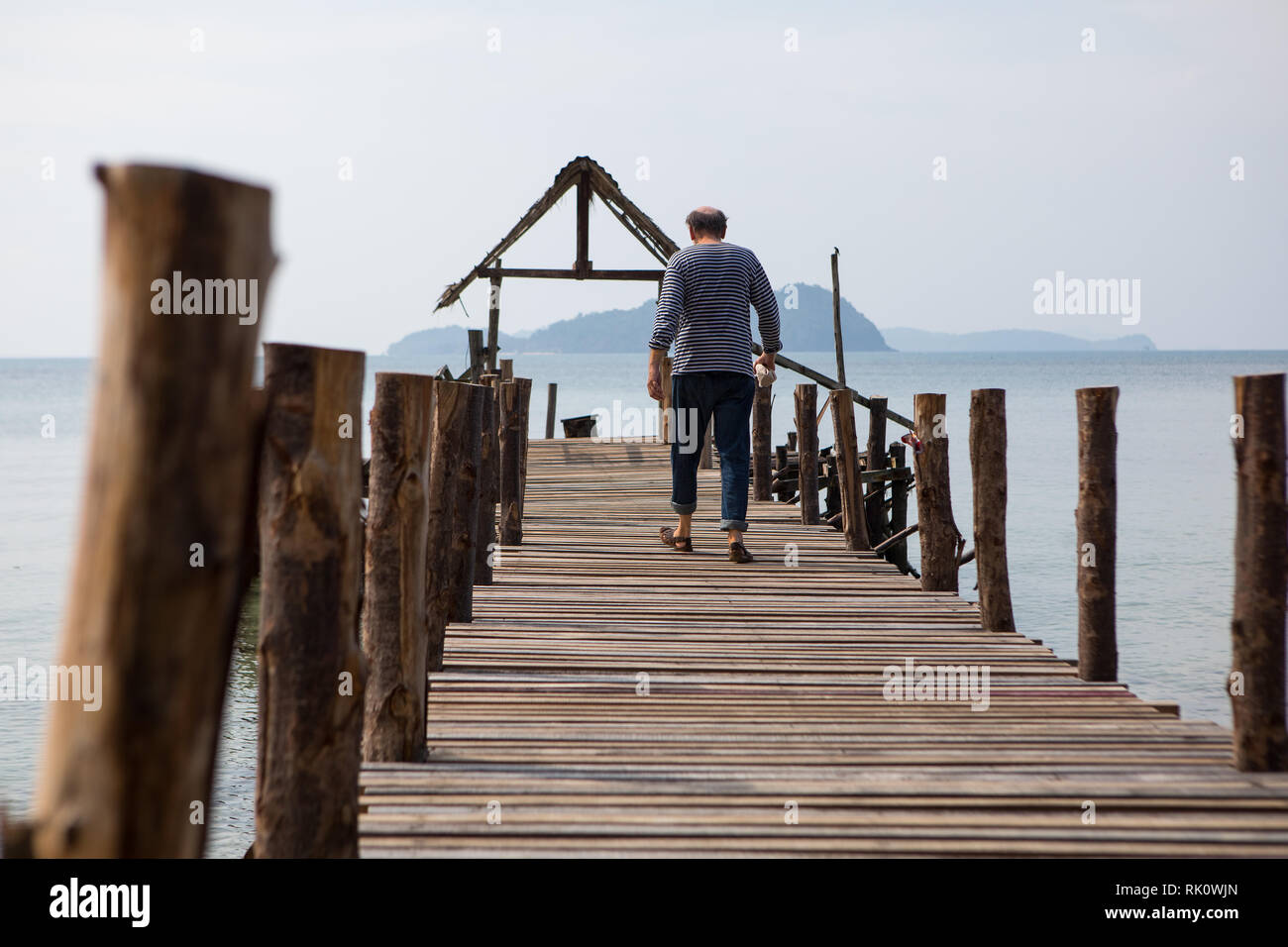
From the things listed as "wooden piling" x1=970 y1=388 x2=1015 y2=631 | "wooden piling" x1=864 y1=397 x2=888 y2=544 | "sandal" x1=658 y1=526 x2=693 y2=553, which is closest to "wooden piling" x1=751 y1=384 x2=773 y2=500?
"wooden piling" x1=864 y1=397 x2=888 y2=544

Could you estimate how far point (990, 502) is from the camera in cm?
605

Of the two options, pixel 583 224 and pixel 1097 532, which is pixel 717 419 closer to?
pixel 1097 532

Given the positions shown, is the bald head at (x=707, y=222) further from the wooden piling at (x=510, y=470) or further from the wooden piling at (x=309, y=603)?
the wooden piling at (x=309, y=603)

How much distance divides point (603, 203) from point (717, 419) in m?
10.9

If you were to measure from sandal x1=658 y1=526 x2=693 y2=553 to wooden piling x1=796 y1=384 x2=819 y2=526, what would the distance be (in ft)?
7.24

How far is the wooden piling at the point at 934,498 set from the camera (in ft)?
22.4

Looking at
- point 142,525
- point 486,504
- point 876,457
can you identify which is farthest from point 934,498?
point 876,457

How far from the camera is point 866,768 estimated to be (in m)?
3.87

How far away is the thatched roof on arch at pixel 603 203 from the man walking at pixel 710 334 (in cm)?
1040

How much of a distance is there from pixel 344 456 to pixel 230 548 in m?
0.64

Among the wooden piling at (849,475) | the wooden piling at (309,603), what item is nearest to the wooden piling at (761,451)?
the wooden piling at (849,475)

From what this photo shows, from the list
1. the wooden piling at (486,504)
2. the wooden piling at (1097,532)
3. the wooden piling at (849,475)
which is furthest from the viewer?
the wooden piling at (849,475)
